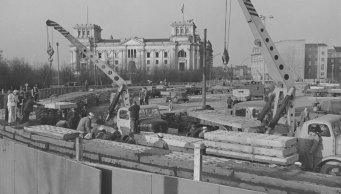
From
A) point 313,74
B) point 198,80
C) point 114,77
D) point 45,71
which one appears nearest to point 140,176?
point 114,77

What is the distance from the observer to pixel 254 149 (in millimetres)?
9867

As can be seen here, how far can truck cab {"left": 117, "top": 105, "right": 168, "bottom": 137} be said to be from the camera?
15891 mm

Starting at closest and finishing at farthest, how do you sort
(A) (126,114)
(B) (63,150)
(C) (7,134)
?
(B) (63,150)
(C) (7,134)
(A) (126,114)

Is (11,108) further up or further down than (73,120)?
further up

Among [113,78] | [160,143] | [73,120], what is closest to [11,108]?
[73,120]

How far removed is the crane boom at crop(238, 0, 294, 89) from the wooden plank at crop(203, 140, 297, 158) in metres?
6.10

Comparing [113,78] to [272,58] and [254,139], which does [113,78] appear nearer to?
[272,58]

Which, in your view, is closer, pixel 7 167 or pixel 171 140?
pixel 7 167

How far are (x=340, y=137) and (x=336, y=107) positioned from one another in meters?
16.7

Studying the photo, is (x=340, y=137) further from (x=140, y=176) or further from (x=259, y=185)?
(x=140, y=176)

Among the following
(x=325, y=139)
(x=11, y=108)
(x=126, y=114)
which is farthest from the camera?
(x=11, y=108)

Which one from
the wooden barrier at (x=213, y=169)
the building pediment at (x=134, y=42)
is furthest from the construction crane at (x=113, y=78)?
the building pediment at (x=134, y=42)

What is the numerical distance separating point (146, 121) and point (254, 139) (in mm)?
7937

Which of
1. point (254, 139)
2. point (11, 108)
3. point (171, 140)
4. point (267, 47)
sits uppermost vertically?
point (267, 47)
